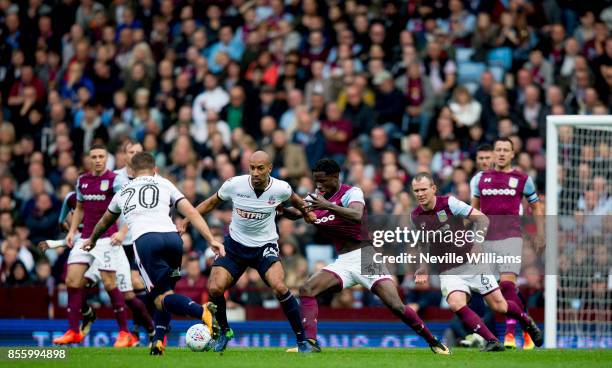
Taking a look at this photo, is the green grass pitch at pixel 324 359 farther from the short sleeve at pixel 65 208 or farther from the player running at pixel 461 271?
the short sleeve at pixel 65 208

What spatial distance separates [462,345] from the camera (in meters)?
16.1

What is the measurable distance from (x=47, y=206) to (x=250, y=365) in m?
9.72

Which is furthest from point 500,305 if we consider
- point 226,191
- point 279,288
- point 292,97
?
point 292,97

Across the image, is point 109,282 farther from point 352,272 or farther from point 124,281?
point 352,272

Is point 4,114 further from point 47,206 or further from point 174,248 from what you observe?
point 174,248

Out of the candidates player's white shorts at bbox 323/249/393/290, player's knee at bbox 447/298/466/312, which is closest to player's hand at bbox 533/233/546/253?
player's knee at bbox 447/298/466/312

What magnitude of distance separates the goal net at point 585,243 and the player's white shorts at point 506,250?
1.47 metres

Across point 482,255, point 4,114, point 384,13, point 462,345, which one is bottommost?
point 462,345

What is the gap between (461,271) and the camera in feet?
45.6

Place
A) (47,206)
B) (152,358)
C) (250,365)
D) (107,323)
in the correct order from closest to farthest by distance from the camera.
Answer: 1. (250,365)
2. (152,358)
3. (107,323)
4. (47,206)

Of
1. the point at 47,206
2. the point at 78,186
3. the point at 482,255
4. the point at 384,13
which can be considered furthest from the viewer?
the point at 384,13

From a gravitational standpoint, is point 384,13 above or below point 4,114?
above

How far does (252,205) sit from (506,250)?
3.35 meters

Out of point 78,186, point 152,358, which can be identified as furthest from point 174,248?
point 78,186
